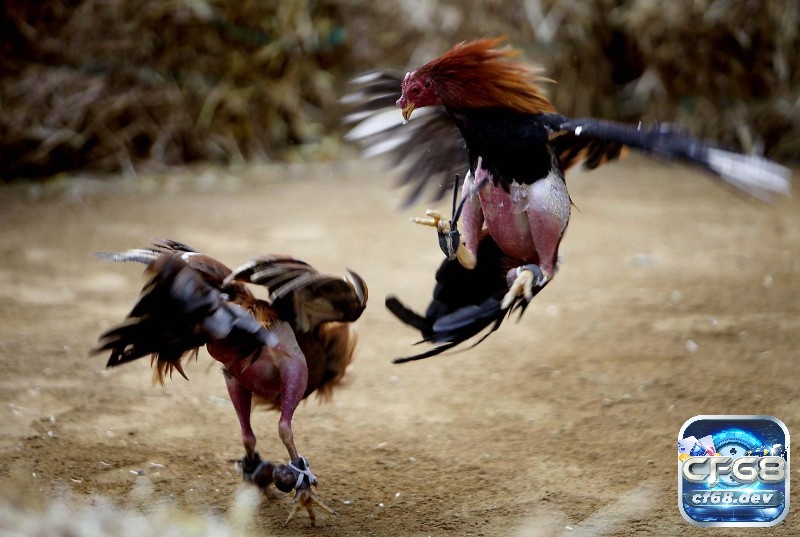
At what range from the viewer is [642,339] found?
3.94 metres

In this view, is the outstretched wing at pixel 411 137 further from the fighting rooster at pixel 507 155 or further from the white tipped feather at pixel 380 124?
the fighting rooster at pixel 507 155

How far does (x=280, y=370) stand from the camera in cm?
243

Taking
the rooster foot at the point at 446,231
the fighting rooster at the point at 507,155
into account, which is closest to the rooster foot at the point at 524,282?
the fighting rooster at the point at 507,155

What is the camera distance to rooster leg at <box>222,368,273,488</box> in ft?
8.39

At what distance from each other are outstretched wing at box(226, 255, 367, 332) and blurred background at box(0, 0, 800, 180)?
16.9 feet

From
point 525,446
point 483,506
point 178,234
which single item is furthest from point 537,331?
point 178,234

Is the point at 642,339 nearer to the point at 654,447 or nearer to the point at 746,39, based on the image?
the point at 654,447

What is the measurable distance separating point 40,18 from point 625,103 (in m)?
4.76

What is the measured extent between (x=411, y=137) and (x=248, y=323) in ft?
2.42

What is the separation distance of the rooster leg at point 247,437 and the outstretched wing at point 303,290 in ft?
0.84

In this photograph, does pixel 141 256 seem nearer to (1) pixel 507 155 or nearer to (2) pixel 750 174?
(1) pixel 507 155

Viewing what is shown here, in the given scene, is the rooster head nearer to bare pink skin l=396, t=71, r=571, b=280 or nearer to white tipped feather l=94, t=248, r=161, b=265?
bare pink skin l=396, t=71, r=571, b=280

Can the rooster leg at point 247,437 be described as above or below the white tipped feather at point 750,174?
below

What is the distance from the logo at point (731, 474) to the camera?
7.99 ft
